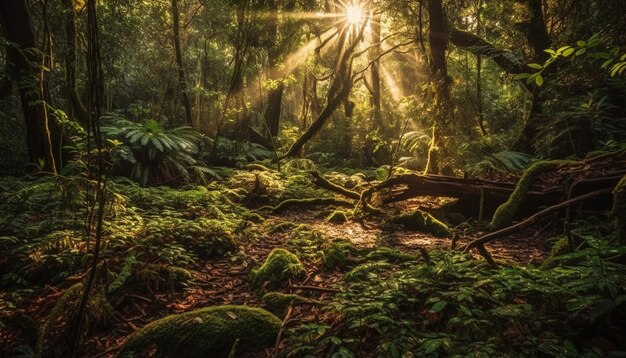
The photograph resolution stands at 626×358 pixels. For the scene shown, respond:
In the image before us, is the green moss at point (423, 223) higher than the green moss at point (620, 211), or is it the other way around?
the green moss at point (620, 211)

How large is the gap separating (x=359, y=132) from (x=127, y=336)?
1484 centimetres

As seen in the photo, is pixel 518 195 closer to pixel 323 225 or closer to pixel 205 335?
pixel 323 225

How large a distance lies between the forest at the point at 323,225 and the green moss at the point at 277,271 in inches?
1.0

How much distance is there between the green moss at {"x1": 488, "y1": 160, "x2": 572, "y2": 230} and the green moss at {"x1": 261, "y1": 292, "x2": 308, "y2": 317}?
11.7 feet

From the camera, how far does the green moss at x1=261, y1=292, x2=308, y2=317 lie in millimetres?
3387

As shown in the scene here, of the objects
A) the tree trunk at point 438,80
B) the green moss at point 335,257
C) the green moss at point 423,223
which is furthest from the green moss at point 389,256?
the tree trunk at point 438,80

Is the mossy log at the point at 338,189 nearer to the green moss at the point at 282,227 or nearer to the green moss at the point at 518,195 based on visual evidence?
the green moss at the point at 282,227

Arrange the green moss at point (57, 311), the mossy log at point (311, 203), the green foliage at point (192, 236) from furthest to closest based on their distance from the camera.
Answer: the mossy log at point (311, 203) < the green foliage at point (192, 236) < the green moss at point (57, 311)

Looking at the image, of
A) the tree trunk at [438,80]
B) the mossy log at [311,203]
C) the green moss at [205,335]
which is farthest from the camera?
the tree trunk at [438,80]

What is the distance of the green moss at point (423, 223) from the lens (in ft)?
19.6

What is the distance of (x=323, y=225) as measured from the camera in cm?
692

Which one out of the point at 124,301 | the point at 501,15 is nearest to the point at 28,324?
the point at 124,301

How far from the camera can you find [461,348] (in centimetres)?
220

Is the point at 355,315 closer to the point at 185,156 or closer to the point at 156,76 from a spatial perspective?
the point at 185,156
